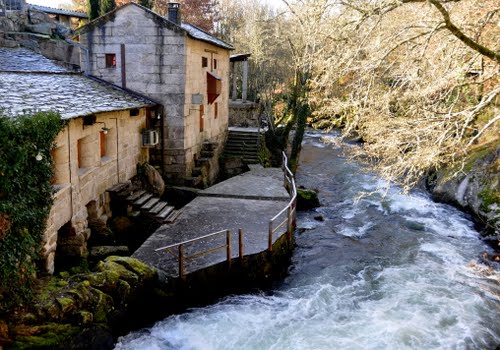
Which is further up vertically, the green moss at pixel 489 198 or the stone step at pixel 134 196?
the stone step at pixel 134 196

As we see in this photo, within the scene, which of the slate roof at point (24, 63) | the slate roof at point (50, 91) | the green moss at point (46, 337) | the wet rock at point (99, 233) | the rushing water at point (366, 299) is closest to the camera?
the green moss at point (46, 337)

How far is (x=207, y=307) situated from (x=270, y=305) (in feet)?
4.73

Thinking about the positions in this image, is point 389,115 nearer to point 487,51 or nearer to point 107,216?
point 487,51

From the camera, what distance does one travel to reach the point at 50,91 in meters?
11.1

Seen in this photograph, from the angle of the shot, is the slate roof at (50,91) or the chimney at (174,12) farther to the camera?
the chimney at (174,12)

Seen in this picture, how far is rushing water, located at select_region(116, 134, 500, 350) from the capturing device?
8867 mm

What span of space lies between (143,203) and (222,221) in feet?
7.70

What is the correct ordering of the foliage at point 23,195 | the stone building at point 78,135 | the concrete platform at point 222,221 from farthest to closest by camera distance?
the concrete platform at point 222,221
the stone building at point 78,135
the foliage at point 23,195

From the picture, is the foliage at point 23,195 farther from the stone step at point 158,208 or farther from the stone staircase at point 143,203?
the stone step at point 158,208

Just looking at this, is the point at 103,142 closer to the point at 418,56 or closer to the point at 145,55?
the point at 145,55

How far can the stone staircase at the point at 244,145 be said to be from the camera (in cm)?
2045

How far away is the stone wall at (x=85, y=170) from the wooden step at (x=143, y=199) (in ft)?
2.55

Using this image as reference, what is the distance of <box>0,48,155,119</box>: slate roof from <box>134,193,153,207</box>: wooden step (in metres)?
→ 2.65

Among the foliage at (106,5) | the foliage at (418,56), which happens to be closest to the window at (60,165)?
the foliage at (418,56)
